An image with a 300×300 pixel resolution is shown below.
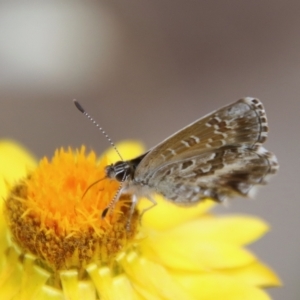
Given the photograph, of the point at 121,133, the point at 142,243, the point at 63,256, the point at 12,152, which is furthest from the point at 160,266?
the point at 121,133

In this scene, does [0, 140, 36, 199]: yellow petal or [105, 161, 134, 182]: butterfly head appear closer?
[105, 161, 134, 182]: butterfly head

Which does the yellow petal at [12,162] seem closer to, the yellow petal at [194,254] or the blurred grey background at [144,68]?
the yellow petal at [194,254]

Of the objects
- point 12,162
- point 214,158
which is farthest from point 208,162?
point 12,162

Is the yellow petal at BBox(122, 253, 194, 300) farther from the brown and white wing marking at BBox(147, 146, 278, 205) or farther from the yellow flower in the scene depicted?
the brown and white wing marking at BBox(147, 146, 278, 205)

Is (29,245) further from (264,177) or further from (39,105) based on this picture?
(39,105)

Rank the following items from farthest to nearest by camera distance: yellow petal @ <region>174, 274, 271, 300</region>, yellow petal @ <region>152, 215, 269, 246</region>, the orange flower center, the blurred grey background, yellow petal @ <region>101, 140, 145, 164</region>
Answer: the blurred grey background < yellow petal @ <region>101, 140, 145, 164</region> < yellow petal @ <region>152, 215, 269, 246</region> < yellow petal @ <region>174, 274, 271, 300</region> < the orange flower center

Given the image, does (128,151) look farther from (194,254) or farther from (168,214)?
(194,254)

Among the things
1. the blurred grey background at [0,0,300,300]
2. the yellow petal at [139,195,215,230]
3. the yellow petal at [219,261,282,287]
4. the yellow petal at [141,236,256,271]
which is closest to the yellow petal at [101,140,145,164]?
the yellow petal at [139,195,215,230]
